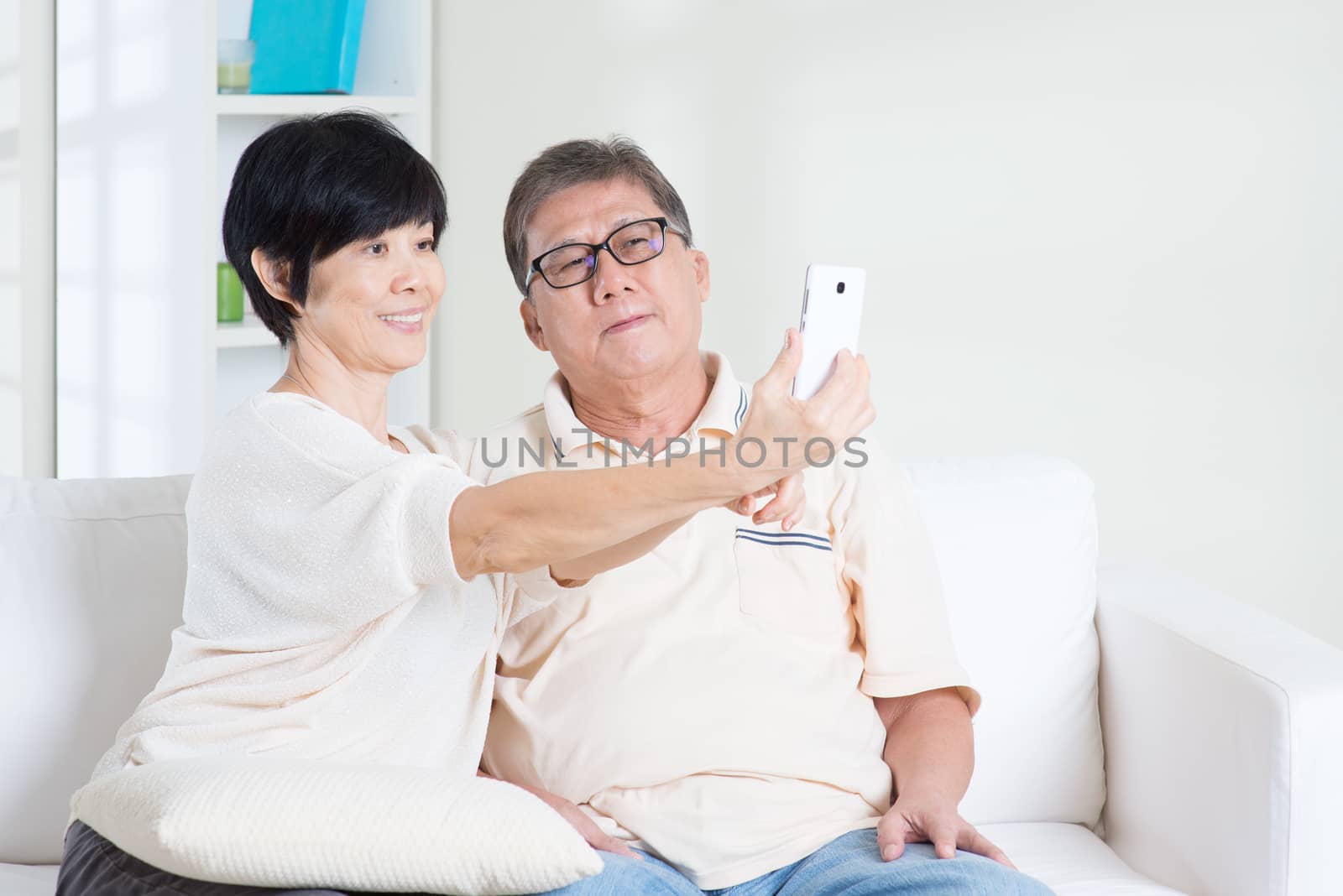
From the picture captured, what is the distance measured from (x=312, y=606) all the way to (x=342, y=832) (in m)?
0.23

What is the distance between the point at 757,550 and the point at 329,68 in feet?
6.12

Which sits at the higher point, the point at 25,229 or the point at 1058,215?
the point at 1058,215

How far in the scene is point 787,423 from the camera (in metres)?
1.16

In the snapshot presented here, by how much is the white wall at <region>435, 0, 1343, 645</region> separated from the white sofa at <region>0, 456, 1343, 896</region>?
38.7 inches

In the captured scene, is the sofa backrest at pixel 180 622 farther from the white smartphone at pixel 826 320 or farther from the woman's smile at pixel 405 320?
the white smartphone at pixel 826 320

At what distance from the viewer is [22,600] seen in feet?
5.49

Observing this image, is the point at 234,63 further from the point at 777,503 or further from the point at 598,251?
the point at 777,503

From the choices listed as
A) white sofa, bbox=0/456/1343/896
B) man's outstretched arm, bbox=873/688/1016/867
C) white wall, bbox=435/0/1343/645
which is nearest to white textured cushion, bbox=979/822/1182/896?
white sofa, bbox=0/456/1343/896

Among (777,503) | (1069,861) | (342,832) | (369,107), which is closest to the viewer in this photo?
(342,832)

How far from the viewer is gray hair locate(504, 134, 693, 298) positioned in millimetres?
1729

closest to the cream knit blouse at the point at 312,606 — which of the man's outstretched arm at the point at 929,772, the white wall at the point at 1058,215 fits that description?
the man's outstretched arm at the point at 929,772

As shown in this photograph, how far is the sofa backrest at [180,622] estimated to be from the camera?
1643 mm

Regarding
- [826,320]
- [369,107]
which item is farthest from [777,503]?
[369,107]

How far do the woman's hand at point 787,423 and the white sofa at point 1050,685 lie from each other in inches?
29.4
